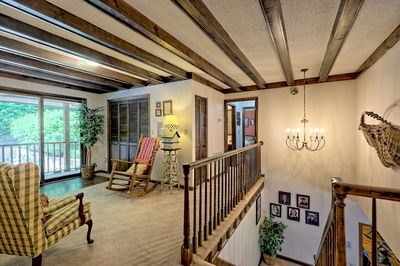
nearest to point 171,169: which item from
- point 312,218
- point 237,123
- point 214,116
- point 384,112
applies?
point 214,116

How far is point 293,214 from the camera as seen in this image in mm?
4812

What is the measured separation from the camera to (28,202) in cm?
155

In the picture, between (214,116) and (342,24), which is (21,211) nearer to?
(342,24)

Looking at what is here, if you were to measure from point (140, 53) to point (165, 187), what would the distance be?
111 inches

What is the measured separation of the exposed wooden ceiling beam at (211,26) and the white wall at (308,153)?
2.14 m

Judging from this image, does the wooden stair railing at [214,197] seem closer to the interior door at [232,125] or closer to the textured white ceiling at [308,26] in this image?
the textured white ceiling at [308,26]

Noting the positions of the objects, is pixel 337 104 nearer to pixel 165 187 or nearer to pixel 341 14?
pixel 341 14

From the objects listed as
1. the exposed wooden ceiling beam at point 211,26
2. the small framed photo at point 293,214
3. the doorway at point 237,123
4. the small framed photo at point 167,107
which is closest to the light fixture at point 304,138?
the doorway at point 237,123

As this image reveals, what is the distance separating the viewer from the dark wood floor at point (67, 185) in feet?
13.6

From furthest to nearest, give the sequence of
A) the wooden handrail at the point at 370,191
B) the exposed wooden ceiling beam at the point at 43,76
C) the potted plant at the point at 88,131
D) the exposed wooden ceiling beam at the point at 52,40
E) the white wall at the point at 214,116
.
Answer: the potted plant at the point at 88,131 → the white wall at the point at 214,116 → the exposed wooden ceiling beam at the point at 43,76 → the exposed wooden ceiling beam at the point at 52,40 → the wooden handrail at the point at 370,191

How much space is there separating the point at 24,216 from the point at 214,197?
6.03 feet

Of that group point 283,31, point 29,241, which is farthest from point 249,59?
point 29,241

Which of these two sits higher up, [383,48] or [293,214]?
[383,48]

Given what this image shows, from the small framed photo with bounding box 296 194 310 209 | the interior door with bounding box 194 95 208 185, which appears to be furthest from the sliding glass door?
the small framed photo with bounding box 296 194 310 209
